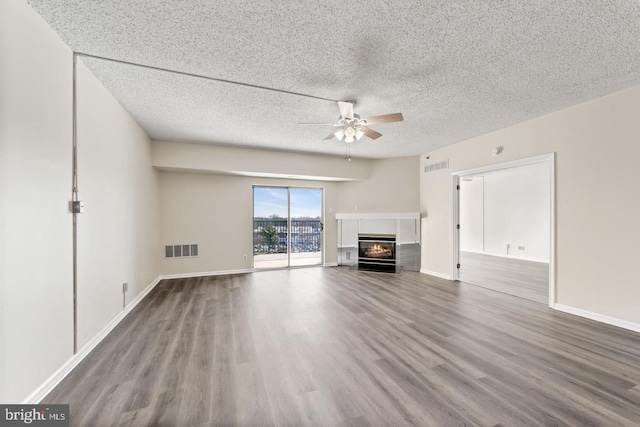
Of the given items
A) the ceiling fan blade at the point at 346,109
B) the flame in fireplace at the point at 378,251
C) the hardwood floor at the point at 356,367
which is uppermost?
the ceiling fan blade at the point at 346,109

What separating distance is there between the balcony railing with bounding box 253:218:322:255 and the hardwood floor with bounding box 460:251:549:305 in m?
3.65

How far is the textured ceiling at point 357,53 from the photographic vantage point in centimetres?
179

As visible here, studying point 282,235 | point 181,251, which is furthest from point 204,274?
point 282,235

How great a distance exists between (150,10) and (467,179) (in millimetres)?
9889

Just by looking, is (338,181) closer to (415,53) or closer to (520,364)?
(415,53)

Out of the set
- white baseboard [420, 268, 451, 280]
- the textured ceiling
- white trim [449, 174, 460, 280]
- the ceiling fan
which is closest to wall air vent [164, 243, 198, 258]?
the textured ceiling

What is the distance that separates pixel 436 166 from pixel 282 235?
4047 millimetres

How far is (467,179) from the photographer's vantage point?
30.1 ft

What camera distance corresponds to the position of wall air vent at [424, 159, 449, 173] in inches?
212

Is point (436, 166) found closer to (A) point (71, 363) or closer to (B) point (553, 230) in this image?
(B) point (553, 230)

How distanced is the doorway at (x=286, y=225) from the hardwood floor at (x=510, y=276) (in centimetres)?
373

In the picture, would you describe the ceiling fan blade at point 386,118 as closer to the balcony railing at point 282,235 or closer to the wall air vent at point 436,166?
the wall air vent at point 436,166

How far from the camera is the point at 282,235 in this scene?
6555 mm

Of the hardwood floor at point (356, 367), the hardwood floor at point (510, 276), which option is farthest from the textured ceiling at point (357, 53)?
the hardwood floor at point (510, 276)
